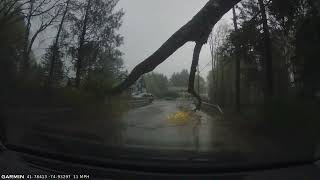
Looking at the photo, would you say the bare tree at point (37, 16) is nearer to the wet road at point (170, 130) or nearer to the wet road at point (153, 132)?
the wet road at point (153, 132)

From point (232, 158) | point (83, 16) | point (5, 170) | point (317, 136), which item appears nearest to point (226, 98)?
point (232, 158)

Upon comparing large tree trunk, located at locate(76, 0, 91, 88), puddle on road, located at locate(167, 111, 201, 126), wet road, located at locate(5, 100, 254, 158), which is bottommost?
wet road, located at locate(5, 100, 254, 158)

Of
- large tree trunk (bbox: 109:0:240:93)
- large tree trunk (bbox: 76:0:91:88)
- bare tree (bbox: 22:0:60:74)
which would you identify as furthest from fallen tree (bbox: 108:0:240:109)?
bare tree (bbox: 22:0:60:74)

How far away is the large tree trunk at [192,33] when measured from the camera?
198cm

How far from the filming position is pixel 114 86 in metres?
2.13

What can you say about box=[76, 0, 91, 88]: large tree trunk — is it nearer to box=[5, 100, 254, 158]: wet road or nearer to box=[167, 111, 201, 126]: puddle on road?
box=[5, 100, 254, 158]: wet road

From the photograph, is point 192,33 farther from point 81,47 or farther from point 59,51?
point 59,51

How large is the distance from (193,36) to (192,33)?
0.05 feet

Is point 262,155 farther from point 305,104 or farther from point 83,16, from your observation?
point 83,16

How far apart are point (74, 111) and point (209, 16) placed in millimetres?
897

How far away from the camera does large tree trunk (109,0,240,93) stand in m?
1.98

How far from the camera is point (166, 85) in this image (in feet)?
7.23

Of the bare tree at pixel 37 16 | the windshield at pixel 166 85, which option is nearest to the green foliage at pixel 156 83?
the windshield at pixel 166 85

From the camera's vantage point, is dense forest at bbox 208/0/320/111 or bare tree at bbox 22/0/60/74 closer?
dense forest at bbox 208/0/320/111
